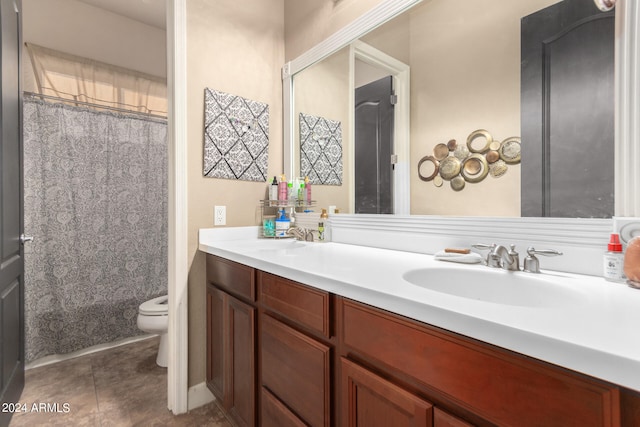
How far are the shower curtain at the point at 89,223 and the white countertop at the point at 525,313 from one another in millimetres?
1871

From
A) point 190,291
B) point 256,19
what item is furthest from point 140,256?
point 256,19

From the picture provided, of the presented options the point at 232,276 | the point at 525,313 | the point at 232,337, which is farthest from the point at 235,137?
the point at 525,313

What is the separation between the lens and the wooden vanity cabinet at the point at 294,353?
0.88 meters

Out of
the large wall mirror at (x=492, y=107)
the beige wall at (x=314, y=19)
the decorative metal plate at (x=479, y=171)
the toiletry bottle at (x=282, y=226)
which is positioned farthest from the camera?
the toiletry bottle at (x=282, y=226)

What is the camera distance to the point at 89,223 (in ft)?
7.37

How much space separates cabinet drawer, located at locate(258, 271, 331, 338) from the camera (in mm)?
879

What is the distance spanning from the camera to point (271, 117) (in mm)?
1970

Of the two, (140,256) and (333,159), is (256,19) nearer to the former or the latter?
(333,159)

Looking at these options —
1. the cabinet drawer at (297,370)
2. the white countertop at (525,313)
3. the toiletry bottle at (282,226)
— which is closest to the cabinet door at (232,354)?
the cabinet drawer at (297,370)

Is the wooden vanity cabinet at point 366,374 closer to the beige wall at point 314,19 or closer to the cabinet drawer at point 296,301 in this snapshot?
the cabinet drawer at point 296,301

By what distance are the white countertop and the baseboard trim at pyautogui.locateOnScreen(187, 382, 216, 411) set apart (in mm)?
1037

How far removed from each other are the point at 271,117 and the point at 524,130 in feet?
4.69

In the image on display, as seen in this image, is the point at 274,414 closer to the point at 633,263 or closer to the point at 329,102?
the point at 633,263

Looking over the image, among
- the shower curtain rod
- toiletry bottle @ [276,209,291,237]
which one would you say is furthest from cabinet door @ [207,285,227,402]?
the shower curtain rod
